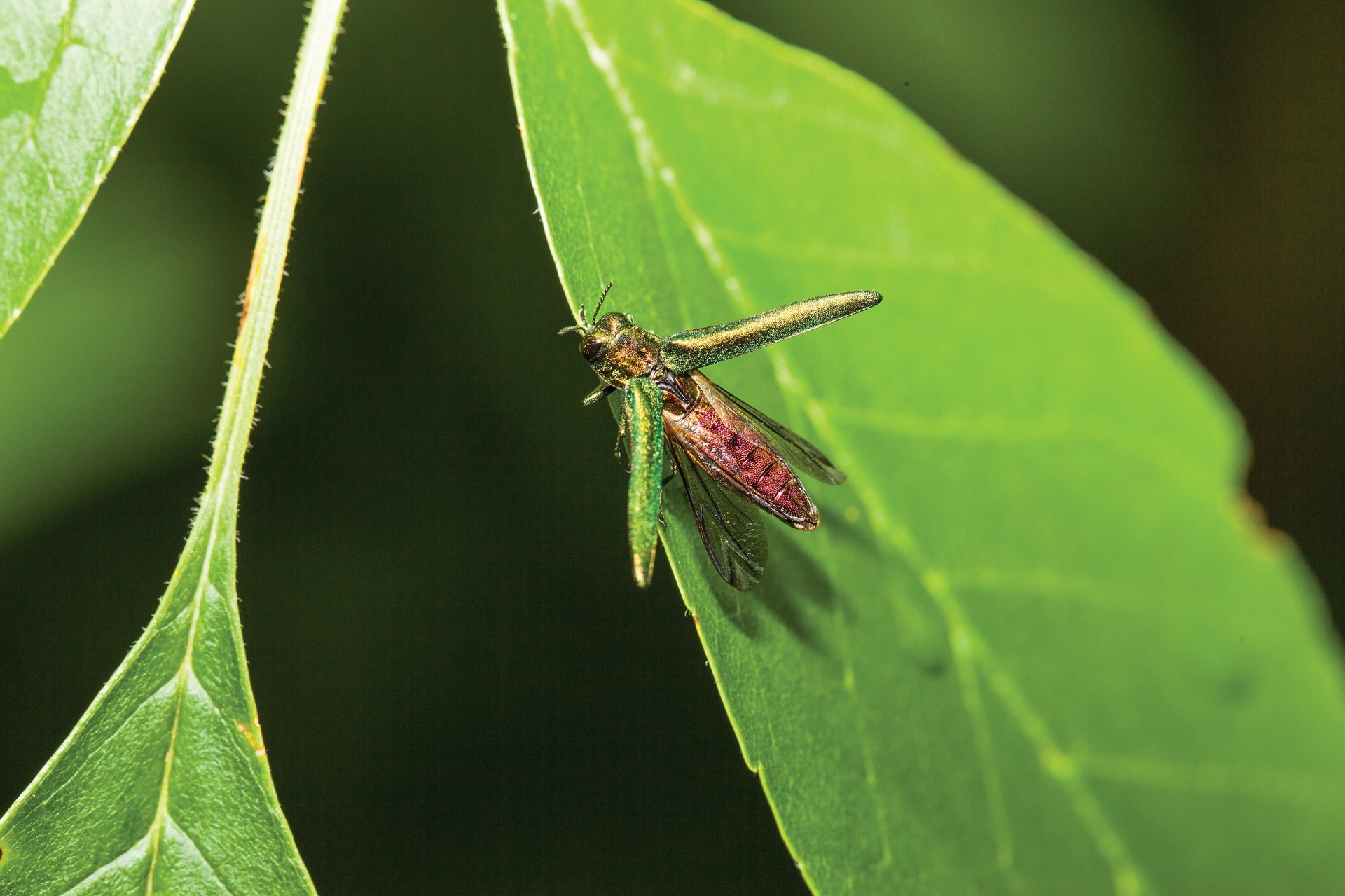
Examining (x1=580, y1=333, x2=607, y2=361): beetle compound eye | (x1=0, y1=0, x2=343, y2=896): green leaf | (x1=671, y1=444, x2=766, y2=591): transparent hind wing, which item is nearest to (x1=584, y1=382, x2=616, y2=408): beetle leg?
(x1=580, y1=333, x2=607, y2=361): beetle compound eye

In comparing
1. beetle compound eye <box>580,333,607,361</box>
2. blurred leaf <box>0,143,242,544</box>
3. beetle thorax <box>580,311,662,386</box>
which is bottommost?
beetle thorax <box>580,311,662,386</box>

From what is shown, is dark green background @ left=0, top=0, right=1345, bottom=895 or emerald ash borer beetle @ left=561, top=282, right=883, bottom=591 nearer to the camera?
emerald ash borer beetle @ left=561, top=282, right=883, bottom=591

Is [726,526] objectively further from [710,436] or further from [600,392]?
[600,392]

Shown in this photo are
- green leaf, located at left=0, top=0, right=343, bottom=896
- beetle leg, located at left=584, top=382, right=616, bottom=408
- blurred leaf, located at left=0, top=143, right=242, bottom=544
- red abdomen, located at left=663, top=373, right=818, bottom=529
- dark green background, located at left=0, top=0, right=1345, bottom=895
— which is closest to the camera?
green leaf, located at left=0, top=0, right=343, bottom=896

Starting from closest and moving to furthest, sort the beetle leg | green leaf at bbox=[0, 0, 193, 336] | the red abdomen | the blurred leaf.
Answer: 1. green leaf at bbox=[0, 0, 193, 336]
2. the red abdomen
3. the beetle leg
4. the blurred leaf

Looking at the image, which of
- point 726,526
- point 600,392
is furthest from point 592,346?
point 726,526

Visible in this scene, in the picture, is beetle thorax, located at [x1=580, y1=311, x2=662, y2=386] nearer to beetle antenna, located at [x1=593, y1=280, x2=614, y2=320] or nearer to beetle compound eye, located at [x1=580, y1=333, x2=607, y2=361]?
beetle compound eye, located at [x1=580, y1=333, x2=607, y2=361]

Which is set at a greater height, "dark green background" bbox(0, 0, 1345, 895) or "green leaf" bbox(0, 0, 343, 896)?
"dark green background" bbox(0, 0, 1345, 895)

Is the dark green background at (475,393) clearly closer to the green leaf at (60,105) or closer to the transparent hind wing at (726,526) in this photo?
the transparent hind wing at (726,526)
